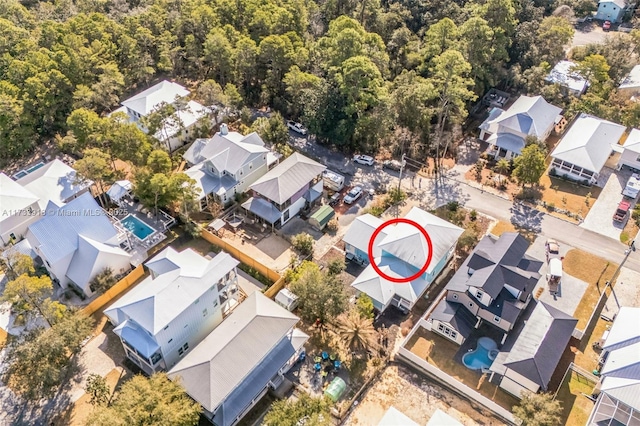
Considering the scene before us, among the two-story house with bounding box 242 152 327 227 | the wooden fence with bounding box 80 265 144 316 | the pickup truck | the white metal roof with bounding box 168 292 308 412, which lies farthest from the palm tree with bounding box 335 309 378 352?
the pickup truck

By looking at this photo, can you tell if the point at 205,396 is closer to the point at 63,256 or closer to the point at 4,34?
the point at 63,256

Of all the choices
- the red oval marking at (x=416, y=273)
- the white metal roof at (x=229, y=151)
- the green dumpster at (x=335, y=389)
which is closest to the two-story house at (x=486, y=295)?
the red oval marking at (x=416, y=273)

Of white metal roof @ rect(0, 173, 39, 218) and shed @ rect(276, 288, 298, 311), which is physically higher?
shed @ rect(276, 288, 298, 311)

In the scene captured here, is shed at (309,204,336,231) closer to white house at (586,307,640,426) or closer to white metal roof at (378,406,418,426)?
white metal roof at (378,406,418,426)

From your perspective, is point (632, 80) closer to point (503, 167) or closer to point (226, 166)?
point (503, 167)

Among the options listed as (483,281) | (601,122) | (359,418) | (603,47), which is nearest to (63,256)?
(359,418)

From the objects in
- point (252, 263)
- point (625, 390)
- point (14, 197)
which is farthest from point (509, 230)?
point (14, 197)
